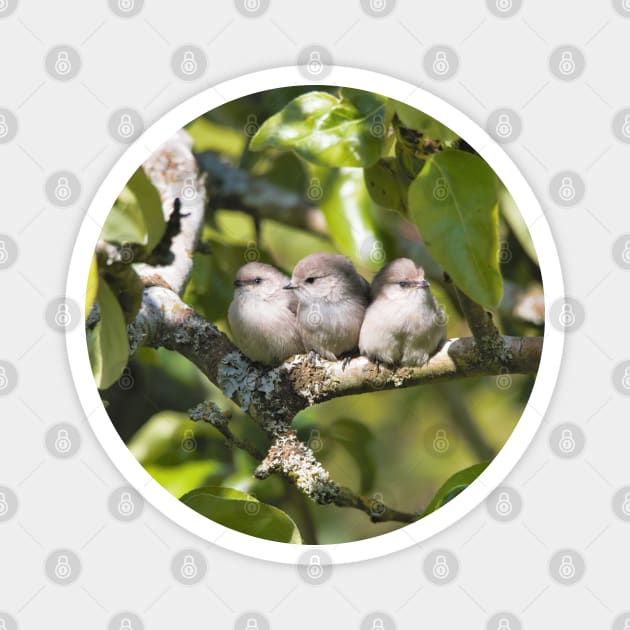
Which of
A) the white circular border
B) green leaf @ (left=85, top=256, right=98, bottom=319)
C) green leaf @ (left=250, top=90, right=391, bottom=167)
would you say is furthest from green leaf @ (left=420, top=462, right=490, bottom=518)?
green leaf @ (left=85, top=256, right=98, bottom=319)

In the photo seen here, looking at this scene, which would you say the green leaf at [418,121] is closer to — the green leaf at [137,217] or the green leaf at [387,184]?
the green leaf at [387,184]

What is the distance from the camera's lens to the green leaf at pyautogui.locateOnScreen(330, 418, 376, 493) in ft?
5.68

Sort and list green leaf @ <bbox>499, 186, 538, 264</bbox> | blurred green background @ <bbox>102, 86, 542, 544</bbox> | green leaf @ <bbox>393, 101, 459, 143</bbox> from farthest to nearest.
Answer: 1. blurred green background @ <bbox>102, 86, 542, 544</bbox>
2. green leaf @ <bbox>499, 186, 538, 264</bbox>
3. green leaf @ <bbox>393, 101, 459, 143</bbox>

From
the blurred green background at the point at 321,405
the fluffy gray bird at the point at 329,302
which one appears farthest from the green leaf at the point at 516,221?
the fluffy gray bird at the point at 329,302

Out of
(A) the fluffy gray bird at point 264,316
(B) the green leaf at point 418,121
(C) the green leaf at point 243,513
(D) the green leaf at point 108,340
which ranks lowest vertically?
(C) the green leaf at point 243,513

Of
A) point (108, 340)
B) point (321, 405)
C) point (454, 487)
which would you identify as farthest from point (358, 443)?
point (108, 340)

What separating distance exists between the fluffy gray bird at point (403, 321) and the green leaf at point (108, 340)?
49cm

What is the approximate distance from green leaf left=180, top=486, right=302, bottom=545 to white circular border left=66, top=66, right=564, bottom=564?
16 millimetres

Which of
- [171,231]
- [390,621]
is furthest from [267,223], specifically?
[390,621]

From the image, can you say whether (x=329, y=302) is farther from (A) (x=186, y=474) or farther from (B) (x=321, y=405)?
(A) (x=186, y=474)

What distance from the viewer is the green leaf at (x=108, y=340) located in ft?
3.90

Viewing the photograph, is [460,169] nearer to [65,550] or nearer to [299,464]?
[299,464]

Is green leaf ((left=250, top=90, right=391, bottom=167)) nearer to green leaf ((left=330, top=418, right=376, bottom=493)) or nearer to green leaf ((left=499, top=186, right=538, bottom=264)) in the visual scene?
green leaf ((left=499, top=186, right=538, bottom=264))

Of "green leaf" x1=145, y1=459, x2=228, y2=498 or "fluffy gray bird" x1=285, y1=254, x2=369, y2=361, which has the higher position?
"fluffy gray bird" x1=285, y1=254, x2=369, y2=361
